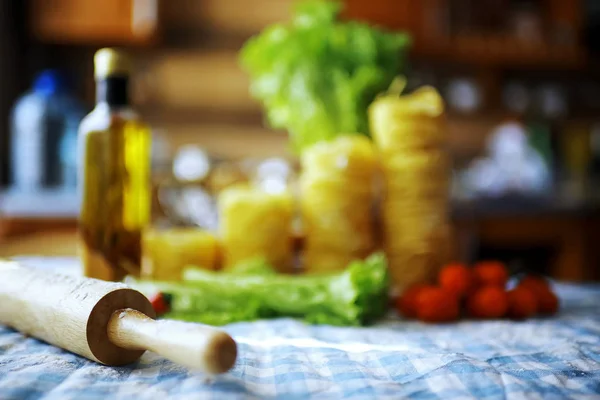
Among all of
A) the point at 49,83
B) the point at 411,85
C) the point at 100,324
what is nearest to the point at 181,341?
the point at 100,324

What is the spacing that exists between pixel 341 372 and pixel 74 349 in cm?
26

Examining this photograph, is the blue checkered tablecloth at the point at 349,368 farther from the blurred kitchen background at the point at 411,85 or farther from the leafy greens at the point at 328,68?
the blurred kitchen background at the point at 411,85

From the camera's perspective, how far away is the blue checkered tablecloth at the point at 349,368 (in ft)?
1.54

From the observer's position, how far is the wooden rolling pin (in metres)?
0.45

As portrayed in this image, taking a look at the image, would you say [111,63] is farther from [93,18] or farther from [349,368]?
[93,18]

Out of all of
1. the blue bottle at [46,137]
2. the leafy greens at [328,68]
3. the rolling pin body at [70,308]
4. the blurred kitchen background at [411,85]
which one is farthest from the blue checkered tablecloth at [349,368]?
the blue bottle at [46,137]

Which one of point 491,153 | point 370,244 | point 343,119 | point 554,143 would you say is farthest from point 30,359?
point 554,143

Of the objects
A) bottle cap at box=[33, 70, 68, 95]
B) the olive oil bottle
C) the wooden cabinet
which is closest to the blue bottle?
bottle cap at box=[33, 70, 68, 95]

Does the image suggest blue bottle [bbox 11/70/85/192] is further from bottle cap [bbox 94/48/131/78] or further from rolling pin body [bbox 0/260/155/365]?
rolling pin body [bbox 0/260/155/365]

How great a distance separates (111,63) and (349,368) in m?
0.54

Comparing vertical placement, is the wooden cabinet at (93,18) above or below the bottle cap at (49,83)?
above

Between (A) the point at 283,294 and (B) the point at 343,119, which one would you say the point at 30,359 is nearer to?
(A) the point at 283,294

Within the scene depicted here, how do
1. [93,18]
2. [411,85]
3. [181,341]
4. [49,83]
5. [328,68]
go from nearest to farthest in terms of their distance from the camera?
[181,341] < [328,68] < [49,83] < [93,18] < [411,85]

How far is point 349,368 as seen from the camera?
21.1 inches
